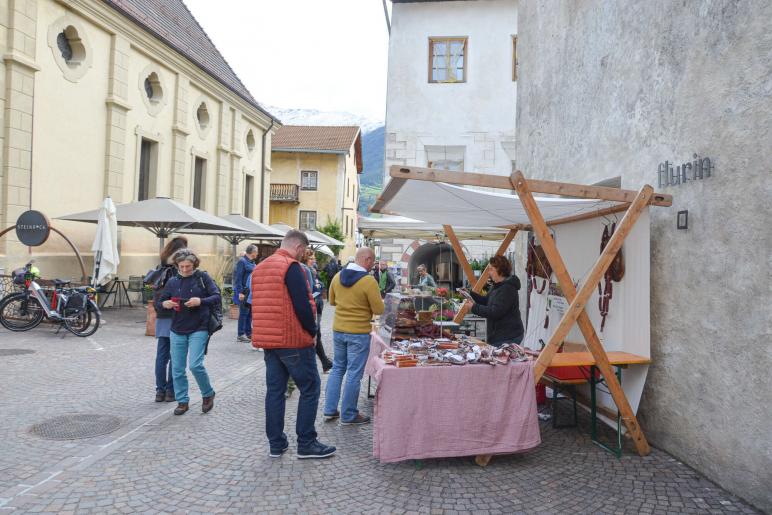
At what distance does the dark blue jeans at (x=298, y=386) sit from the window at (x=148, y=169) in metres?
14.8

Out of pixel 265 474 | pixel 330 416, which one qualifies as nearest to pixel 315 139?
pixel 330 416

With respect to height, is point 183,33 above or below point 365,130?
below

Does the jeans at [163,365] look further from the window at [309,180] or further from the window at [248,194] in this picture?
the window at [309,180]

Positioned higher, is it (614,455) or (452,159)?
(452,159)

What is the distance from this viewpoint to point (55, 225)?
43.8ft

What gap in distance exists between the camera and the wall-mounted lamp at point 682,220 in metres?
4.62

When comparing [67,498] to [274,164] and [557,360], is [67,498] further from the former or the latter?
[274,164]

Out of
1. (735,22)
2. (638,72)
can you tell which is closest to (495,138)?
(638,72)

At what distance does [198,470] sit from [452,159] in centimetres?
1459

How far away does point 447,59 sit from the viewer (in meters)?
17.5

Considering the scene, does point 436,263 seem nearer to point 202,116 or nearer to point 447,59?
point 447,59

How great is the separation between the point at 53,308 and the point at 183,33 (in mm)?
14253

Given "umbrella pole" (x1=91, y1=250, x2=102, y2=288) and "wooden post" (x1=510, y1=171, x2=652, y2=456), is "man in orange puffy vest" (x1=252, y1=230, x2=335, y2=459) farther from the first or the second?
"umbrella pole" (x1=91, y1=250, x2=102, y2=288)

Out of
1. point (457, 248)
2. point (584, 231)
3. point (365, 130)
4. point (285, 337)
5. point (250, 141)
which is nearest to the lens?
point (285, 337)
